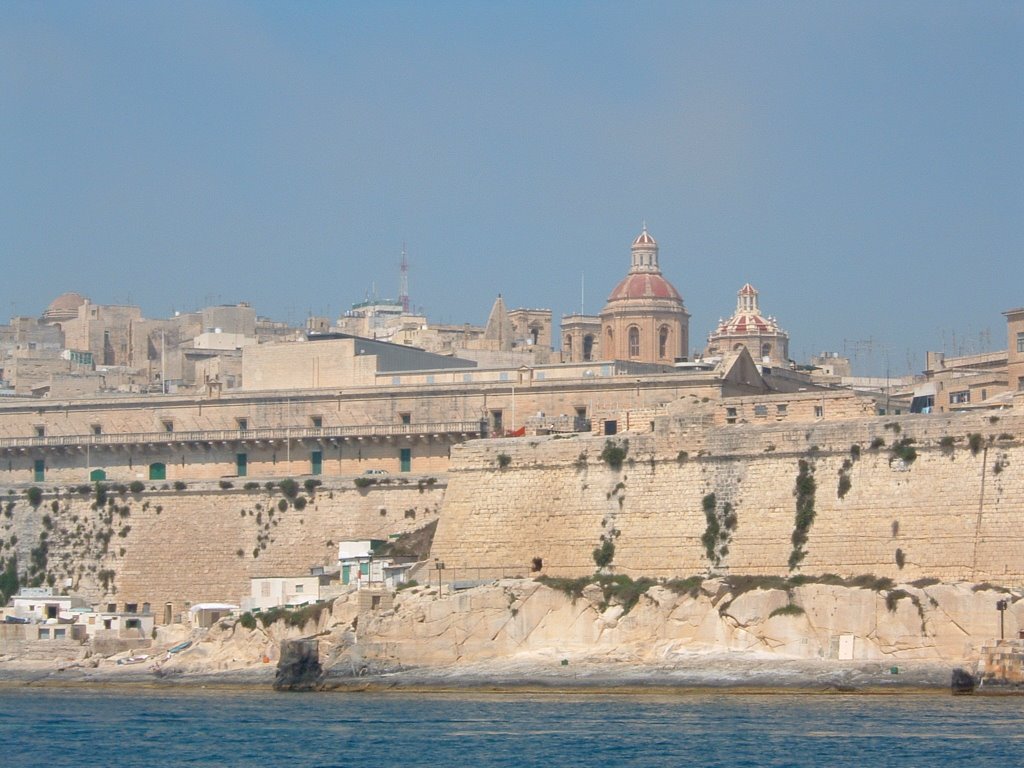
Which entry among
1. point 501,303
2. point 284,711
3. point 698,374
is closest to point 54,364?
point 501,303

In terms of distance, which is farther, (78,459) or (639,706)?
(78,459)

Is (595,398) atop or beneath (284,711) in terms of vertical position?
atop

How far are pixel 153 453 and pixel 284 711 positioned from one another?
18601 mm

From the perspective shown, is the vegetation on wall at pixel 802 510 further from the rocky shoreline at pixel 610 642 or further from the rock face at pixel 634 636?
the rocky shoreline at pixel 610 642

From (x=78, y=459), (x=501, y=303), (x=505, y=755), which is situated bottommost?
(x=505, y=755)

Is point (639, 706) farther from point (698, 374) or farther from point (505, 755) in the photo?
point (698, 374)

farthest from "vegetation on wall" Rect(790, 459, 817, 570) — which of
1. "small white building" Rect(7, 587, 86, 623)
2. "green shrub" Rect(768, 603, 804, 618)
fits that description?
"small white building" Rect(7, 587, 86, 623)

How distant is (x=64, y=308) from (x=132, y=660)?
51.6m

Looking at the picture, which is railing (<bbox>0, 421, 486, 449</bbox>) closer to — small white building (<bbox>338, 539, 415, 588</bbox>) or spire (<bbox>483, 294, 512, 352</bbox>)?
small white building (<bbox>338, 539, 415, 588</bbox>)

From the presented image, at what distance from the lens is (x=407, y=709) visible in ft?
160

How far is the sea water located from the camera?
132 feet

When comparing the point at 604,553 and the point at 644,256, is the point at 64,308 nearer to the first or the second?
the point at 644,256

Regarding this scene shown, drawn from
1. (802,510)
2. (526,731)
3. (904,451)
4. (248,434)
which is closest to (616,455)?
(802,510)

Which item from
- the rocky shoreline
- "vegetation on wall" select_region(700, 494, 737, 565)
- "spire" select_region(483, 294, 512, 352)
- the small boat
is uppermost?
"spire" select_region(483, 294, 512, 352)
